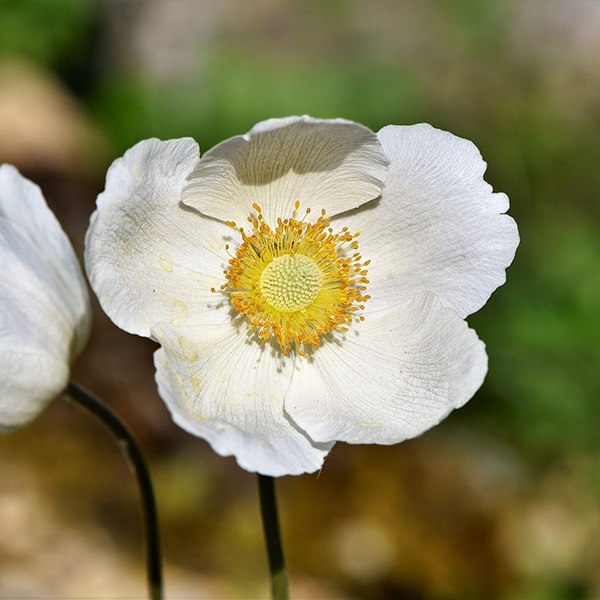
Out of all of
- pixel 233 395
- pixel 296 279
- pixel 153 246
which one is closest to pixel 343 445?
pixel 296 279

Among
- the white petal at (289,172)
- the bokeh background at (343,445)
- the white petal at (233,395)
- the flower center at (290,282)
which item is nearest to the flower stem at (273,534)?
the white petal at (233,395)

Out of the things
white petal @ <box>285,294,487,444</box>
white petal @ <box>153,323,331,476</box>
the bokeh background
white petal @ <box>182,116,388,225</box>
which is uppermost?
white petal @ <box>182,116,388,225</box>

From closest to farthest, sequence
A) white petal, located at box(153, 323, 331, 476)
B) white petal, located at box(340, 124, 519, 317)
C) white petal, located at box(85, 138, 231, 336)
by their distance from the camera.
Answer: white petal, located at box(153, 323, 331, 476) → white petal, located at box(85, 138, 231, 336) → white petal, located at box(340, 124, 519, 317)

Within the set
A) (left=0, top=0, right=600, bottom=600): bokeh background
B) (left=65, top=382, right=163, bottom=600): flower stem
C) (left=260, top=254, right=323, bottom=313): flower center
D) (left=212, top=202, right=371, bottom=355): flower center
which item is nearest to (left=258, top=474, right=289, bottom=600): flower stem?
(left=65, top=382, right=163, bottom=600): flower stem

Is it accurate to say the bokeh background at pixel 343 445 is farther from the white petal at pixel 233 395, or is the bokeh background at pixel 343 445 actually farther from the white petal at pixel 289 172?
the white petal at pixel 289 172

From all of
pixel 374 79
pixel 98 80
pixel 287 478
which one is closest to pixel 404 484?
pixel 287 478

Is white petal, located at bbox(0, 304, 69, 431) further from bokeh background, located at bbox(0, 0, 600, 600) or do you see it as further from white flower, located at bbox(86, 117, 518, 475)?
bokeh background, located at bbox(0, 0, 600, 600)

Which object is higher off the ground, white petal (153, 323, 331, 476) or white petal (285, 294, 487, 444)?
white petal (285, 294, 487, 444)
